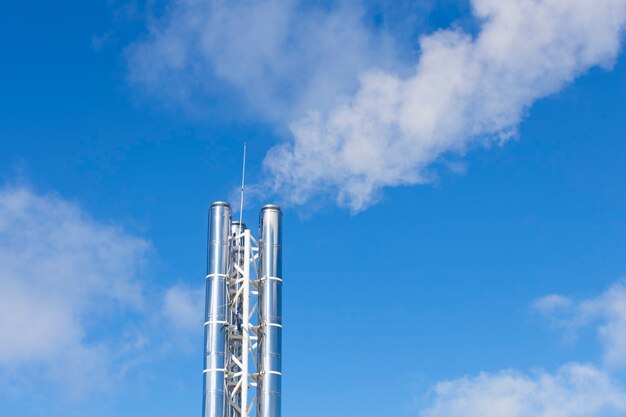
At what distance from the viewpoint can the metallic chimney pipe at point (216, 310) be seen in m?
48.2

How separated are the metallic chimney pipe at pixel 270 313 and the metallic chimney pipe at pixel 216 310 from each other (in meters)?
1.61

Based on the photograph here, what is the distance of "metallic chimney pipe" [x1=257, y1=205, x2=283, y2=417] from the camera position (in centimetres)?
4884

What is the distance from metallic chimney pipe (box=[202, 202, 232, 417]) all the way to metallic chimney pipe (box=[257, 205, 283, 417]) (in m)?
1.61

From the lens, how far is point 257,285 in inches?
2009

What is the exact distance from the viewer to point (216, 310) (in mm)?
49594

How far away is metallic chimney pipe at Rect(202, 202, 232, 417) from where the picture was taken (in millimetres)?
48219

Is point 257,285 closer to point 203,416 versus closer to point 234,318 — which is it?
point 234,318

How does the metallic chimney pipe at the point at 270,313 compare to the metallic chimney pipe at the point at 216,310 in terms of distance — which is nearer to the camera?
the metallic chimney pipe at the point at 216,310

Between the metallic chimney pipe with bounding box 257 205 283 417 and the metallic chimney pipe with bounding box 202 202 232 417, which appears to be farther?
the metallic chimney pipe with bounding box 257 205 283 417

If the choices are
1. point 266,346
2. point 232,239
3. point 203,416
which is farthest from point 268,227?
point 203,416

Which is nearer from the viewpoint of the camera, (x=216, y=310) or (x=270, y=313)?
(x=216, y=310)

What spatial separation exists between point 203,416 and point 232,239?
8.16 metres

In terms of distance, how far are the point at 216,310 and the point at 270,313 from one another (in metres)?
2.38

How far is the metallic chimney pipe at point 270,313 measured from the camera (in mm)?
48844
